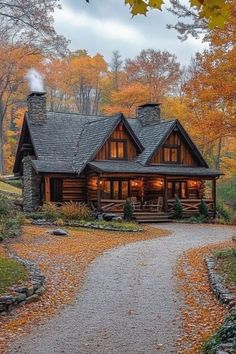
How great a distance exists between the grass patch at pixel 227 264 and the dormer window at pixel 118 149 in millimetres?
15850

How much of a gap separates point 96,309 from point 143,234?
41.1ft

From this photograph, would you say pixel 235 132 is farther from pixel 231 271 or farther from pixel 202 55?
pixel 231 271

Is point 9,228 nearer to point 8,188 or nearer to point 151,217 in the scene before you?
point 151,217

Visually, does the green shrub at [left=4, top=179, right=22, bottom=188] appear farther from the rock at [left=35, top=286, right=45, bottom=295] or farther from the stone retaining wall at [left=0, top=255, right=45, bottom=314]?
the rock at [left=35, top=286, right=45, bottom=295]

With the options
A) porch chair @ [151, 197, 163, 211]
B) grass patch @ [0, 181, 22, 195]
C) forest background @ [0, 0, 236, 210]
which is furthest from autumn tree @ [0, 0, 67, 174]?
porch chair @ [151, 197, 163, 211]

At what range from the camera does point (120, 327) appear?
26.7ft

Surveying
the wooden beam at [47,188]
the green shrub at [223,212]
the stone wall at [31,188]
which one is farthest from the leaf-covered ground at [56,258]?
the green shrub at [223,212]

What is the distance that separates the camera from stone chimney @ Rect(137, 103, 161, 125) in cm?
3484

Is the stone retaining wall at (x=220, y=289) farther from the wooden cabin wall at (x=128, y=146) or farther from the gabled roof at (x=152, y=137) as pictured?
the gabled roof at (x=152, y=137)

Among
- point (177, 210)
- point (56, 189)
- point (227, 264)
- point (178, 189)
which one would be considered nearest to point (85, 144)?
point (56, 189)

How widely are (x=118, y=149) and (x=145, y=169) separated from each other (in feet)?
7.63

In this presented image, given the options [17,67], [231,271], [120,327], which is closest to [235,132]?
[231,271]

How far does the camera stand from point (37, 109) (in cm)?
3136

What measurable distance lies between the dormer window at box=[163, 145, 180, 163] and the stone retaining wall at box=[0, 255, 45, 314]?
20340mm
